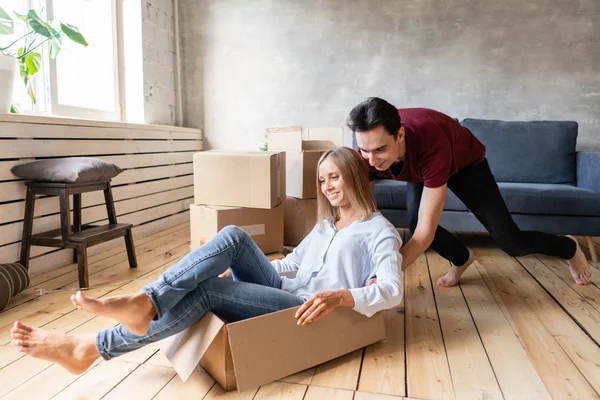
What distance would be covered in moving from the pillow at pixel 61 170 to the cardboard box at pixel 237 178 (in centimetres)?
59

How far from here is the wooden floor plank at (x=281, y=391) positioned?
3.90 feet

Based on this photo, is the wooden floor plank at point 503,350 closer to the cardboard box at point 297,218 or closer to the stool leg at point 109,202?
the cardboard box at point 297,218

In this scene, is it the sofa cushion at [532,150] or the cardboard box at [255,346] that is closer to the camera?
the cardboard box at [255,346]

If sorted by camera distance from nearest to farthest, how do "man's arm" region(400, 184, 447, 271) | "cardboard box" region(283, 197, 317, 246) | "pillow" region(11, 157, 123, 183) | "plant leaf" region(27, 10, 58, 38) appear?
1. "man's arm" region(400, 184, 447, 271)
2. "pillow" region(11, 157, 123, 183)
3. "plant leaf" region(27, 10, 58, 38)
4. "cardboard box" region(283, 197, 317, 246)

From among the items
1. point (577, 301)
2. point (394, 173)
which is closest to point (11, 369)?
point (394, 173)

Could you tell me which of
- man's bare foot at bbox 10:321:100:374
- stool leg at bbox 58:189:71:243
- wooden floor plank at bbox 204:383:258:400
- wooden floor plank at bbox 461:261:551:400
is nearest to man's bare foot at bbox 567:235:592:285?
wooden floor plank at bbox 461:261:551:400

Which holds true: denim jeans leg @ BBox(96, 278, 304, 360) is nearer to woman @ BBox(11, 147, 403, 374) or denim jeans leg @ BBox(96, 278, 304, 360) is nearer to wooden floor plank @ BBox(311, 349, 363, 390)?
woman @ BBox(11, 147, 403, 374)

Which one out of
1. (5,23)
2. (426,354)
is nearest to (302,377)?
(426,354)

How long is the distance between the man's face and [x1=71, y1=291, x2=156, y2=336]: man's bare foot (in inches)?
31.0

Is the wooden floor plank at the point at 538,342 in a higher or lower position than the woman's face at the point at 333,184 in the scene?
lower

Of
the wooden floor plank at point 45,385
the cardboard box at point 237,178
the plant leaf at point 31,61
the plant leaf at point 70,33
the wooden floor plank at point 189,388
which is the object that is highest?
the plant leaf at point 70,33

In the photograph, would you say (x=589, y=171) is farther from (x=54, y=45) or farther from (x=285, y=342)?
(x=54, y=45)

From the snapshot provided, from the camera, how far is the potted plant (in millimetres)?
2154

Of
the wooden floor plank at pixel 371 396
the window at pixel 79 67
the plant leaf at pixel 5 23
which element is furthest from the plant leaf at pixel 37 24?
the wooden floor plank at pixel 371 396
